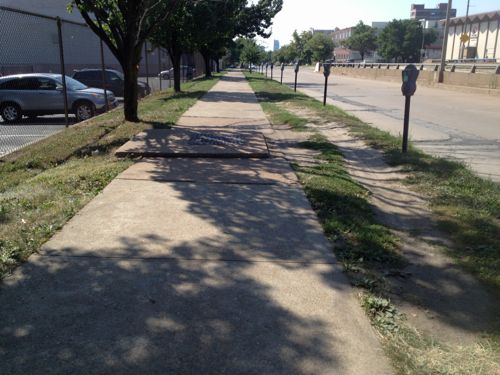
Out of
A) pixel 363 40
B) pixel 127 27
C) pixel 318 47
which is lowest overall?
pixel 127 27

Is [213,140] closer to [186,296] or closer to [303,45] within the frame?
[186,296]

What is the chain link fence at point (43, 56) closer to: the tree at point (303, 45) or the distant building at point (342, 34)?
the tree at point (303, 45)

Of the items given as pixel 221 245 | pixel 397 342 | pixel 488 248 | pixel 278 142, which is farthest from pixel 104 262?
pixel 278 142

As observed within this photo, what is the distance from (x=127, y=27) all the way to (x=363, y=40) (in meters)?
134

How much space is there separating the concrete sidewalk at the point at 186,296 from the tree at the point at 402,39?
12164 cm


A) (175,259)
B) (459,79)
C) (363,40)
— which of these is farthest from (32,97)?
(363,40)

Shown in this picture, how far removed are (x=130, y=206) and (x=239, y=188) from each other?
1.39 meters

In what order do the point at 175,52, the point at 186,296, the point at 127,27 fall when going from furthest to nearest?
the point at 175,52, the point at 127,27, the point at 186,296

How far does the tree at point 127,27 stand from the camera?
10352 millimetres

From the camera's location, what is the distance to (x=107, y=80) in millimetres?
Result: 19516

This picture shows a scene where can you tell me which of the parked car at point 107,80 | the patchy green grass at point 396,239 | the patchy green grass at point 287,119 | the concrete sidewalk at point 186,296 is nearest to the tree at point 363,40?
the parked car at point 107,80

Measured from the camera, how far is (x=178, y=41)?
21.4 m

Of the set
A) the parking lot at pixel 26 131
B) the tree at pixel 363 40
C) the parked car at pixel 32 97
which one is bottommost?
the parking lot at pixel 26 131

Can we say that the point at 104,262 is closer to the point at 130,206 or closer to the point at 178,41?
the point at 130,206
